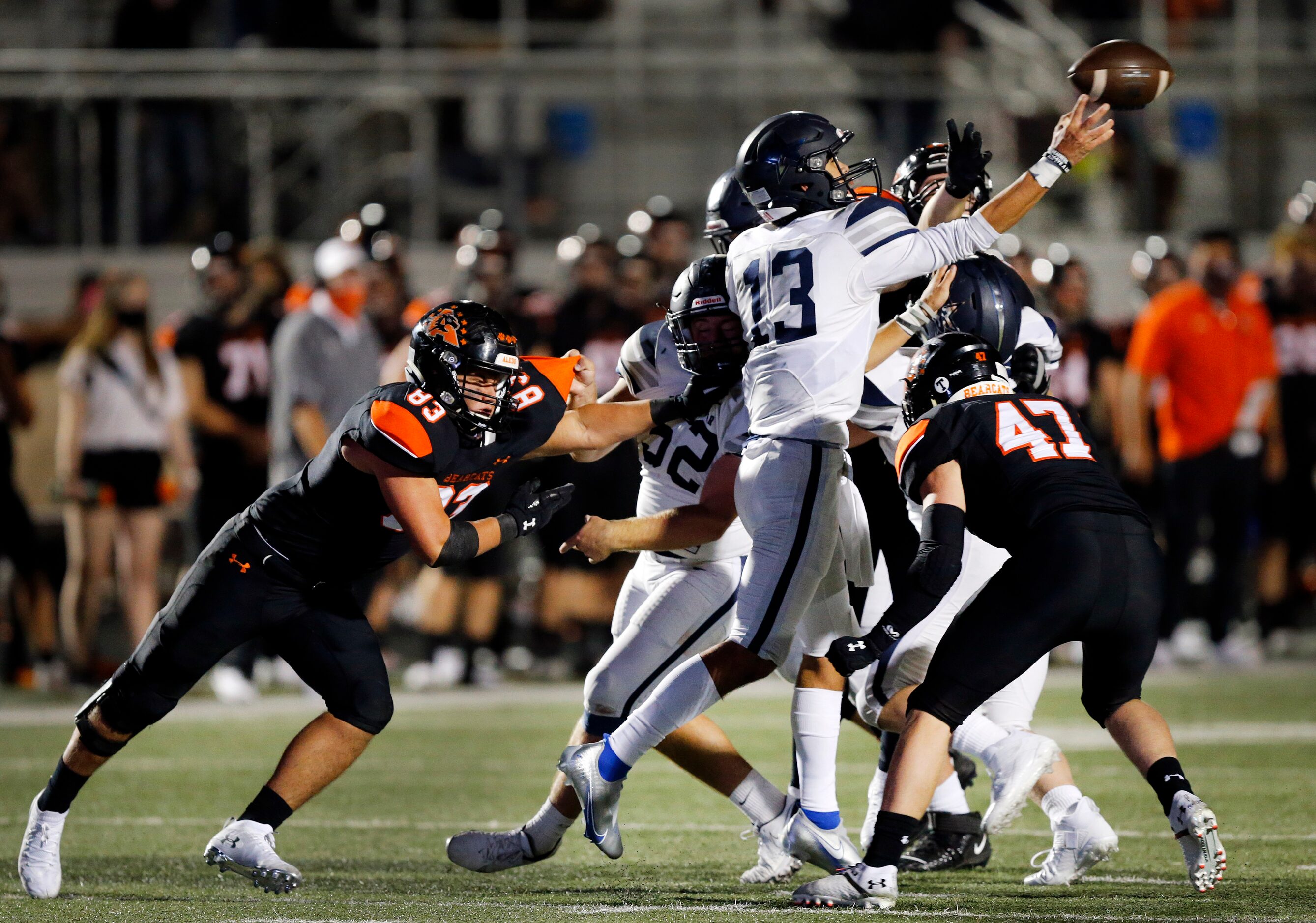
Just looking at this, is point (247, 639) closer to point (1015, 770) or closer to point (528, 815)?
point (528, 815)

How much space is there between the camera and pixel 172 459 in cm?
975

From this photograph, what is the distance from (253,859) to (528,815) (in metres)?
1.55

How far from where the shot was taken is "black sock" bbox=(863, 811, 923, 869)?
14.2 feet

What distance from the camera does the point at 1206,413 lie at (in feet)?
32.2

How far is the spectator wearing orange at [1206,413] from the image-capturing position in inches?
387

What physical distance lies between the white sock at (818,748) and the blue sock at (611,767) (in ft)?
1.44

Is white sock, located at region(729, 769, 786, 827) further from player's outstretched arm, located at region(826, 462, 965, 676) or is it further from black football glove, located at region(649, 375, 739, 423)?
black football glove, located at region(649, 375, 739, 423)

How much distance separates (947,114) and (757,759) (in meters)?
7.33

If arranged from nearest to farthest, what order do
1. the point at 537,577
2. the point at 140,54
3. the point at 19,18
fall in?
the point at 537,577 → the point at 140,54 → the point at 19,18

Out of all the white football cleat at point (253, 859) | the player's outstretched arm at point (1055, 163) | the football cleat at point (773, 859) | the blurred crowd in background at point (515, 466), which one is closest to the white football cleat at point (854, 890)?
the football cleat at point (773, 859)

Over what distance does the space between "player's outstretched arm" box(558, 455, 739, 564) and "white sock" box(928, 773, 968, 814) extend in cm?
93

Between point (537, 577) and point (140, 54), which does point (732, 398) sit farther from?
point (140, 54)

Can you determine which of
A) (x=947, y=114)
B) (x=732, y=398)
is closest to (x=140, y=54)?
(x=947, y=114)

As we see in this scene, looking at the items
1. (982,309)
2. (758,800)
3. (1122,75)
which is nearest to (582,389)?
(982,309)
